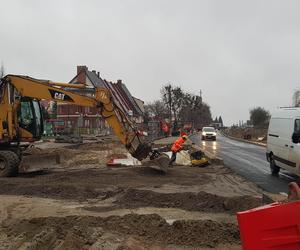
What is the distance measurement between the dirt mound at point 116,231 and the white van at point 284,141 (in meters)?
7.67

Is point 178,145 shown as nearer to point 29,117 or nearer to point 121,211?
point 29,117

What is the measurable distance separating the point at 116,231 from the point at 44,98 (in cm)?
961

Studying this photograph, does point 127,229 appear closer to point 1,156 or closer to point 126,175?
point 126,175

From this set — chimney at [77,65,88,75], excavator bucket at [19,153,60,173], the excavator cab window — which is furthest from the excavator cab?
chimney at [77,65,88,75]

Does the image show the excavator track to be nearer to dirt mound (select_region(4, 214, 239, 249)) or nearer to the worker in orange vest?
the worker in orange vest

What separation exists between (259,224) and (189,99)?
312 ft

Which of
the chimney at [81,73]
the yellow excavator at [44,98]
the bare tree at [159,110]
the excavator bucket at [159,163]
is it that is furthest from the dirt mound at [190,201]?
the chimney at [81,73]

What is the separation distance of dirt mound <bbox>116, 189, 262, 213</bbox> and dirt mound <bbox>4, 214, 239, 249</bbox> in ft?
5.75

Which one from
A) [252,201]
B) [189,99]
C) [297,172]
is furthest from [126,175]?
Answer: [189,99]

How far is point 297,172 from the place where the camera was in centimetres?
1496

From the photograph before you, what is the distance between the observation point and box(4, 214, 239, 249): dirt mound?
7148 mm

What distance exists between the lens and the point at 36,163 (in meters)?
16.8

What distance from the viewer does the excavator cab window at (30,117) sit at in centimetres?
1705

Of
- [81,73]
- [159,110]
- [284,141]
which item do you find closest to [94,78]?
[81,73]
